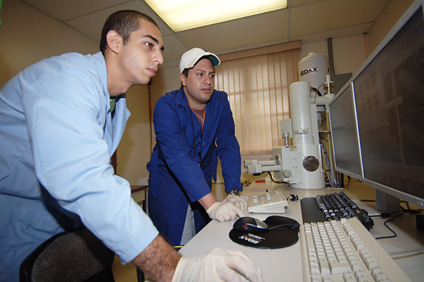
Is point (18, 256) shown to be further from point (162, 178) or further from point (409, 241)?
point (409, 241)

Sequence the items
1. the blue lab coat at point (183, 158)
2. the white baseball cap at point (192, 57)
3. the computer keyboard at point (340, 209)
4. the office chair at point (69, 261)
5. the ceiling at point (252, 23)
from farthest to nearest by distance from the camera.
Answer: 1. the ceiling at point (252, 23)
2. the white baseball cap at point (192, 57)
3. the blue lab coat at point (183, 158)
4. the computer keyboard at point (340, 209)
5. the office chair at point (69, 261)

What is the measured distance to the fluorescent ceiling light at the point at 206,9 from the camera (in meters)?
2.13

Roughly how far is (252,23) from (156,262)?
270cm

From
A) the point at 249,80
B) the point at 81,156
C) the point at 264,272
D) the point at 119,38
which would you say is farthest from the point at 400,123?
the point at 249,80

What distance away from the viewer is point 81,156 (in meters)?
0.45

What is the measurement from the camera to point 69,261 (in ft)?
1.91

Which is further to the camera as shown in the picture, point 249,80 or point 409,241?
point 249,80

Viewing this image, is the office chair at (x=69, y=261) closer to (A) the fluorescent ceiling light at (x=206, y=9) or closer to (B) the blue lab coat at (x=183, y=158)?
(B) the blue lab coat at (x=183, y=158)

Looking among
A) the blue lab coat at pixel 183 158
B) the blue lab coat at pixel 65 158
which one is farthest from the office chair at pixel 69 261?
the blue lab coat at pixel 183 158

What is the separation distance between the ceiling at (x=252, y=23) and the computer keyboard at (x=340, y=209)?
6.90ft

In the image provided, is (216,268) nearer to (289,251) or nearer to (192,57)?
(289,251)

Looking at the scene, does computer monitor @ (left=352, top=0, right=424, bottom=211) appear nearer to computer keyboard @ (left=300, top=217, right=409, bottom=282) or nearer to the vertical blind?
computer keyboard @ (left=300, top=217, right=409, bottom=282)

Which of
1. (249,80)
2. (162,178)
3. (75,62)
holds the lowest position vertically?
(162,178)

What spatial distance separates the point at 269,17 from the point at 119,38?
2080 mm
